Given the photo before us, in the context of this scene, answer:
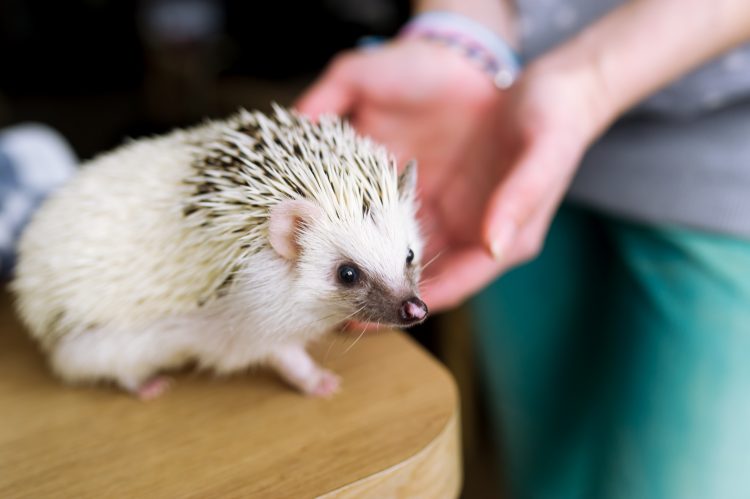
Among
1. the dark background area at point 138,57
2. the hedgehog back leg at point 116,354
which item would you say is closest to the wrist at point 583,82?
the hedgehog back leg at point 116,354

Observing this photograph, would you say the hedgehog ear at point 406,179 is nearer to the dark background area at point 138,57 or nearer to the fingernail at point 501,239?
the fingernail at point 501,239

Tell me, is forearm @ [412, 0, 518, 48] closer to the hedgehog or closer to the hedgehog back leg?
the hedgehog

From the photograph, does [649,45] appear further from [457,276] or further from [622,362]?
[622,362]

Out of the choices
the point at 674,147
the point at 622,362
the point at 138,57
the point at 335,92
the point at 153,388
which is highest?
the point at 335,92

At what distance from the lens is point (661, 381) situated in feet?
3.48

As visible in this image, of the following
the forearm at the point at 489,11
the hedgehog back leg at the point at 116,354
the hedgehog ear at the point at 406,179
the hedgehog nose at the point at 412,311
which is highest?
the forearm at the point at 489,11

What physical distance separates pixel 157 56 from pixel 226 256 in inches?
164

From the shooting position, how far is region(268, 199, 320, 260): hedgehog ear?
69cm

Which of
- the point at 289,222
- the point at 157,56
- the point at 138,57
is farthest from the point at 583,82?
the point at 138,57

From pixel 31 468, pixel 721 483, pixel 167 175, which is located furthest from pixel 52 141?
pixel 721 483

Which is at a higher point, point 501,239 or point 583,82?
point 583,82

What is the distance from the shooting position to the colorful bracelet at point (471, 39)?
3.79ft

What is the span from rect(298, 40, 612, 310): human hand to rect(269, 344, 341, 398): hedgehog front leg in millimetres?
193

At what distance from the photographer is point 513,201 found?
0.80 meters
